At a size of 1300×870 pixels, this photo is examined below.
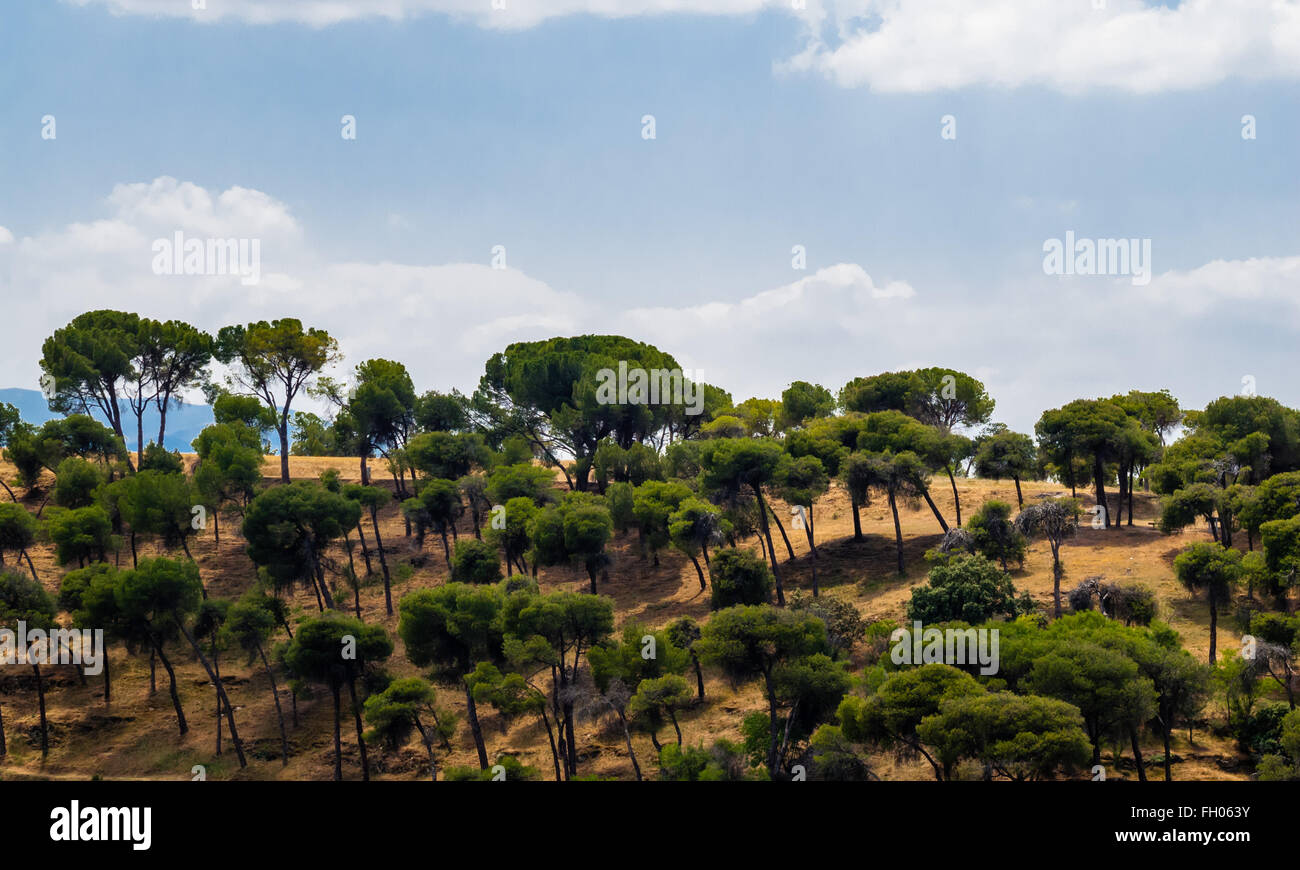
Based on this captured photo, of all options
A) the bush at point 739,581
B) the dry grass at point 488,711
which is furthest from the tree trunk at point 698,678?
the bush at point 739,581

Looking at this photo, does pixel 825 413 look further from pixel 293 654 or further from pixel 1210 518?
pixel 293 654

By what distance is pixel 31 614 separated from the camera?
4741cm

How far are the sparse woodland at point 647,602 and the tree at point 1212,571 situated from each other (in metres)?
0.18

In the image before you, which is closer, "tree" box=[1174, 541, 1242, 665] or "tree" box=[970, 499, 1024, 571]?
"tree" box=[1174, 541, 1242, 665]

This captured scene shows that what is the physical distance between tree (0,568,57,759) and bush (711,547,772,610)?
33433 millimetres

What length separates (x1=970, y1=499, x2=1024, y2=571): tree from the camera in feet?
165

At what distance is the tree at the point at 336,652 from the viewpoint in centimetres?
4272

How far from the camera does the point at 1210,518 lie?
51.2 metres

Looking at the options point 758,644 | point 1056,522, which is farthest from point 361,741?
point 1056,522

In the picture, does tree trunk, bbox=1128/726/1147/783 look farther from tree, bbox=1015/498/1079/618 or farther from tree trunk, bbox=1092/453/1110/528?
tree trunk, bbox=1092/453/1110/528

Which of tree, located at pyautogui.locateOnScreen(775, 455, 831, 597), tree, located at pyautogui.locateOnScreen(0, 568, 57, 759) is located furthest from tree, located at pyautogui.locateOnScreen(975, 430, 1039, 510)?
tree, located at pyautogui.locateOnScreen(0, 568, 57, 759)

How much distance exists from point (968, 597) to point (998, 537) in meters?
8.38

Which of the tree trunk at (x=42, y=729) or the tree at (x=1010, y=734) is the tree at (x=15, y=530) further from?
the tree at (x=1010, y=734)
